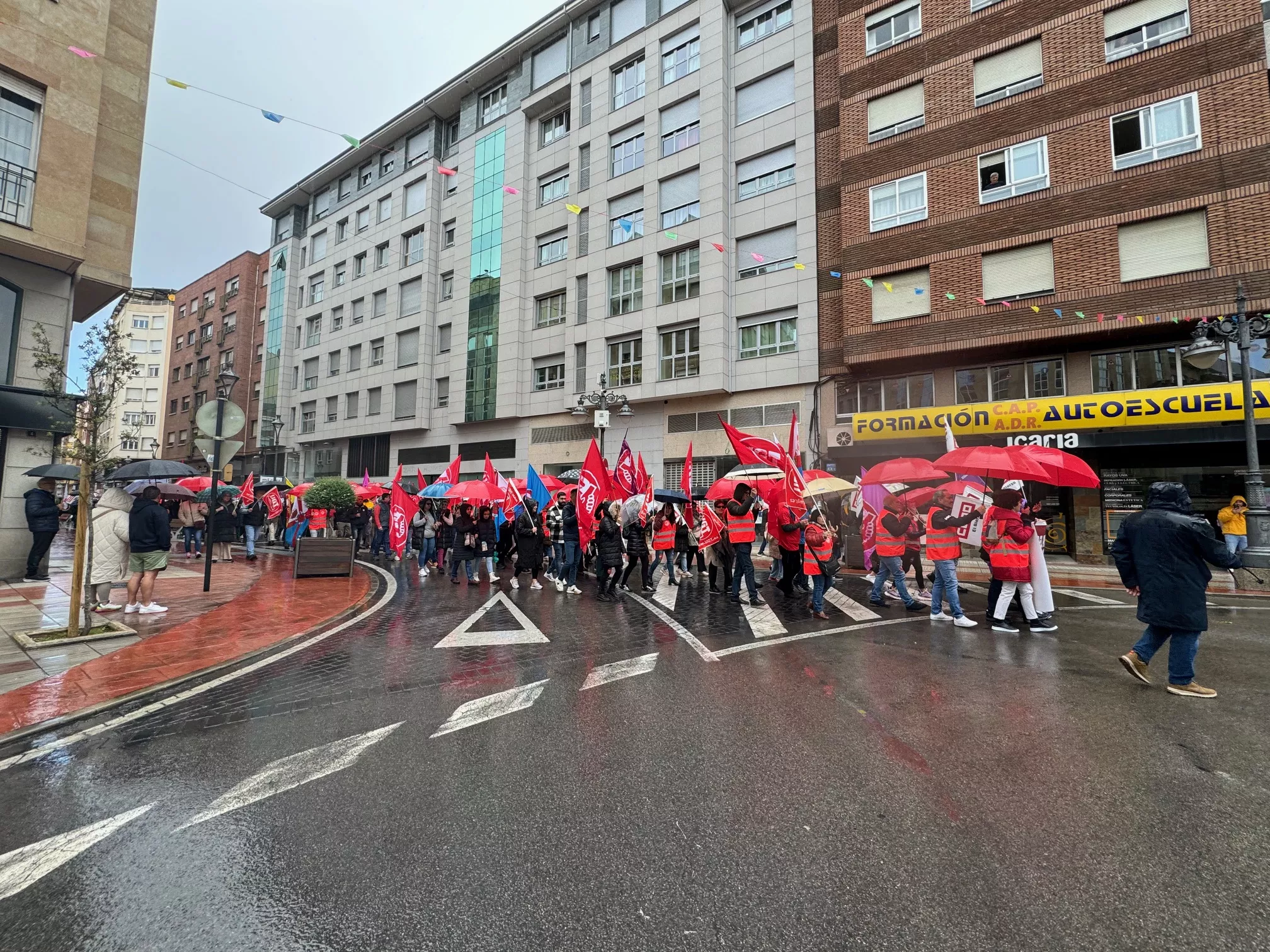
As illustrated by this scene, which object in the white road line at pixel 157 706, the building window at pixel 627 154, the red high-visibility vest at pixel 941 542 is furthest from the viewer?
the building window at pixel 627 154

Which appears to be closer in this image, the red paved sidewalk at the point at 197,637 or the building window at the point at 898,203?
the red paved sidewalk at the point at 197,637

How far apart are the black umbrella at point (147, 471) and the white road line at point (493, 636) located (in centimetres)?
449

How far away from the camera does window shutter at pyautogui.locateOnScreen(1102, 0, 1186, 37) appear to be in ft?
50.0

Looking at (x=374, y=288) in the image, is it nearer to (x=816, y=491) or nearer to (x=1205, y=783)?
(x=816, y=491)

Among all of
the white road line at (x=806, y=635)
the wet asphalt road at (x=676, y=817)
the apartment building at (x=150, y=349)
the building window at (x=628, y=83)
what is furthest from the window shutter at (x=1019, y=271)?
the apartment building at (x=150, y=349)

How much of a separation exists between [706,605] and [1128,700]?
5606 millimetres

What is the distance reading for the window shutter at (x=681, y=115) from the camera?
24284 mm

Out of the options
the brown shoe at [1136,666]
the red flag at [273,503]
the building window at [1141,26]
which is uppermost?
the building window at [1141,26]

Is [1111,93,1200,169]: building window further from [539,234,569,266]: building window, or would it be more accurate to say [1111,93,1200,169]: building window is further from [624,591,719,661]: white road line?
[539,234,569,266]: building window

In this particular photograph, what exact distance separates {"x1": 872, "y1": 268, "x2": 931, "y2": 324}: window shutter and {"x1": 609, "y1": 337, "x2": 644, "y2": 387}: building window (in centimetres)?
944

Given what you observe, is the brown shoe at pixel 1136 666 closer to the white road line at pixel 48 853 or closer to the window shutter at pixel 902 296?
the white road line at pixel 48 853

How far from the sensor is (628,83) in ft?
87.3

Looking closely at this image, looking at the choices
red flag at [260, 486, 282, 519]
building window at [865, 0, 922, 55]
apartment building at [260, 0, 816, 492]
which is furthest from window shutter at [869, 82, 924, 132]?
red flag at [260, 486, 282, 519]

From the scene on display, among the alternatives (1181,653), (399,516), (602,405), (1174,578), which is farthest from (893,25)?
(1181,653)
